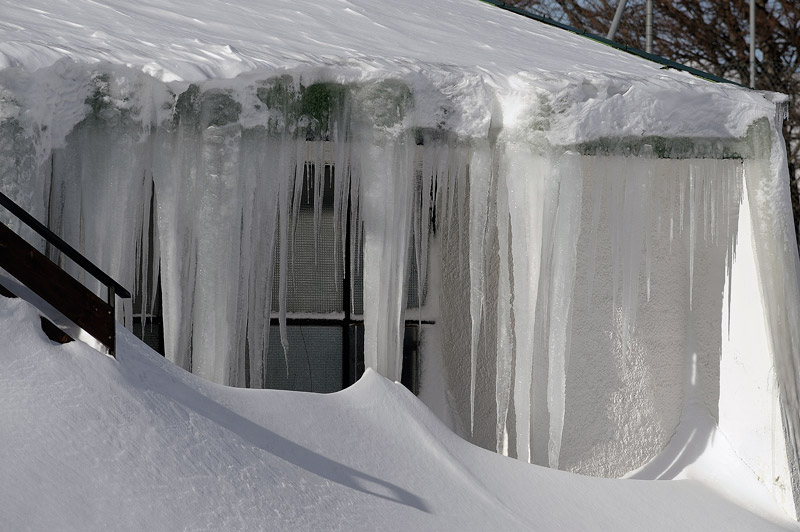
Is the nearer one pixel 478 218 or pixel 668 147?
pixel 478 218

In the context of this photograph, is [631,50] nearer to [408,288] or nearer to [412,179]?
[408,288]

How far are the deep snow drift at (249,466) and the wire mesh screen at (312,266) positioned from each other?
3.82ft

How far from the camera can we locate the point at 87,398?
4.03 m

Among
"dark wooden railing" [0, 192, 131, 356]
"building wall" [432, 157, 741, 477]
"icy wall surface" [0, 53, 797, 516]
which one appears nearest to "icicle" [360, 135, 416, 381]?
"icy wall surface" [0, 53, 797, 516]

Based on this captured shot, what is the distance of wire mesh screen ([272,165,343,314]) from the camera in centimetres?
652

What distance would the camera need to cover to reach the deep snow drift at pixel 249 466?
3.78m

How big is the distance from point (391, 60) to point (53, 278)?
89.5 inches

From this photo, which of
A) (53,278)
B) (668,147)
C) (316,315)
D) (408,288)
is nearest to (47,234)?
(53,278)

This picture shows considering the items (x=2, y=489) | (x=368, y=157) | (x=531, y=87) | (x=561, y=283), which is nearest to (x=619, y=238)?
(x=561, y=283)

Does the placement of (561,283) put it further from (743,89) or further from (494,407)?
(743,89)

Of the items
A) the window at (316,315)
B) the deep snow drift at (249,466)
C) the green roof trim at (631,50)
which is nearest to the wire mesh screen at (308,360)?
the window at (316,315)

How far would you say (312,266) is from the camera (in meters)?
6.58

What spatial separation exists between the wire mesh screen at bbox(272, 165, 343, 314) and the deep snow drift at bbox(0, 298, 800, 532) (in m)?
1.16

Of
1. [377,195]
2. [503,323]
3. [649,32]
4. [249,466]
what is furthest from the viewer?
[649,32]
